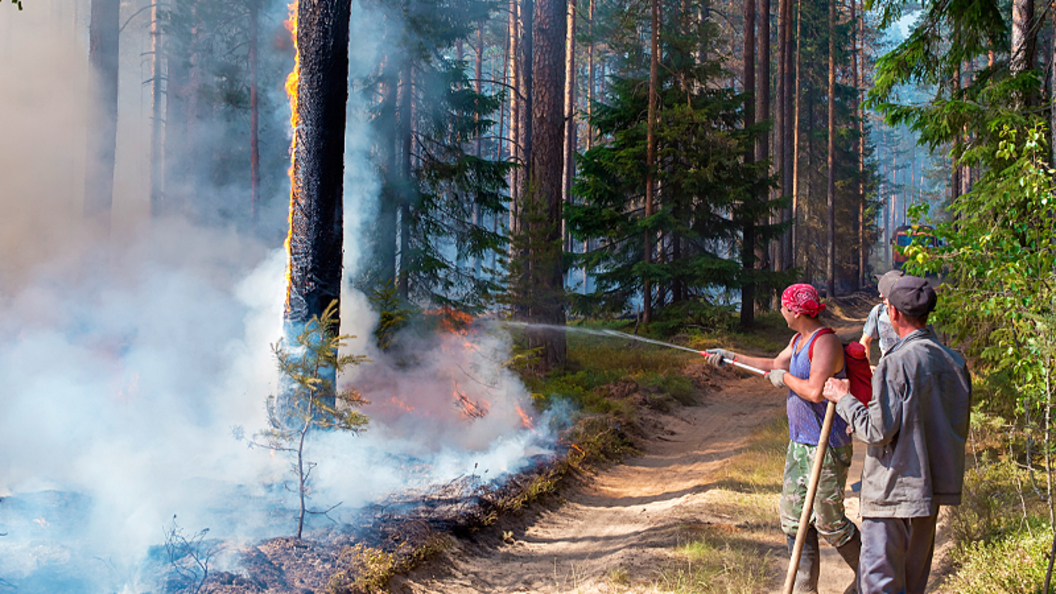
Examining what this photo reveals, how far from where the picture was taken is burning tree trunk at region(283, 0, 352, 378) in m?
6.84

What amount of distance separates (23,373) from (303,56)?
18.5 feet

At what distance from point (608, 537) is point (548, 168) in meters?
8.29

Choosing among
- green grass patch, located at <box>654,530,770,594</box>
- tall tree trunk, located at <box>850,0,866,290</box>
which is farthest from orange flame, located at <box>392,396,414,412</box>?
tall tree trunk, located at <box>850,0,866,290</box>

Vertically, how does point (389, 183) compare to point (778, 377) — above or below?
above

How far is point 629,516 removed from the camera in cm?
697

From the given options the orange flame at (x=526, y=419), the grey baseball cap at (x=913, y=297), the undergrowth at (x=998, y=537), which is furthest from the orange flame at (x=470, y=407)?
the grey baseball cap at (x=913, y=297)

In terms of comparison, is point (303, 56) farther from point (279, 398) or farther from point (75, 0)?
point (75, 0)

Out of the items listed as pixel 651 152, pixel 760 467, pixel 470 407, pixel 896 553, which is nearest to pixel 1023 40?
pixel 760 467

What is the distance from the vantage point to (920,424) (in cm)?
311

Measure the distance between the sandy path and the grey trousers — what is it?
171 centimetres

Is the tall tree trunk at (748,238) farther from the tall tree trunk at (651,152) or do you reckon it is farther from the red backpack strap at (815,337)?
the red backpack strap at (815,337)

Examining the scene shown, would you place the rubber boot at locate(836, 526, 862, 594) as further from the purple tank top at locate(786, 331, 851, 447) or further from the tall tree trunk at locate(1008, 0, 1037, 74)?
the tall tree trunk at locate(1008, 0, 1037, 74)

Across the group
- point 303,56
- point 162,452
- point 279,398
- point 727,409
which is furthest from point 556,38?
point 162,452

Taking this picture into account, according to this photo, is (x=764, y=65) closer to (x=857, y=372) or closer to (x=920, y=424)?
(x=857, y=372)
